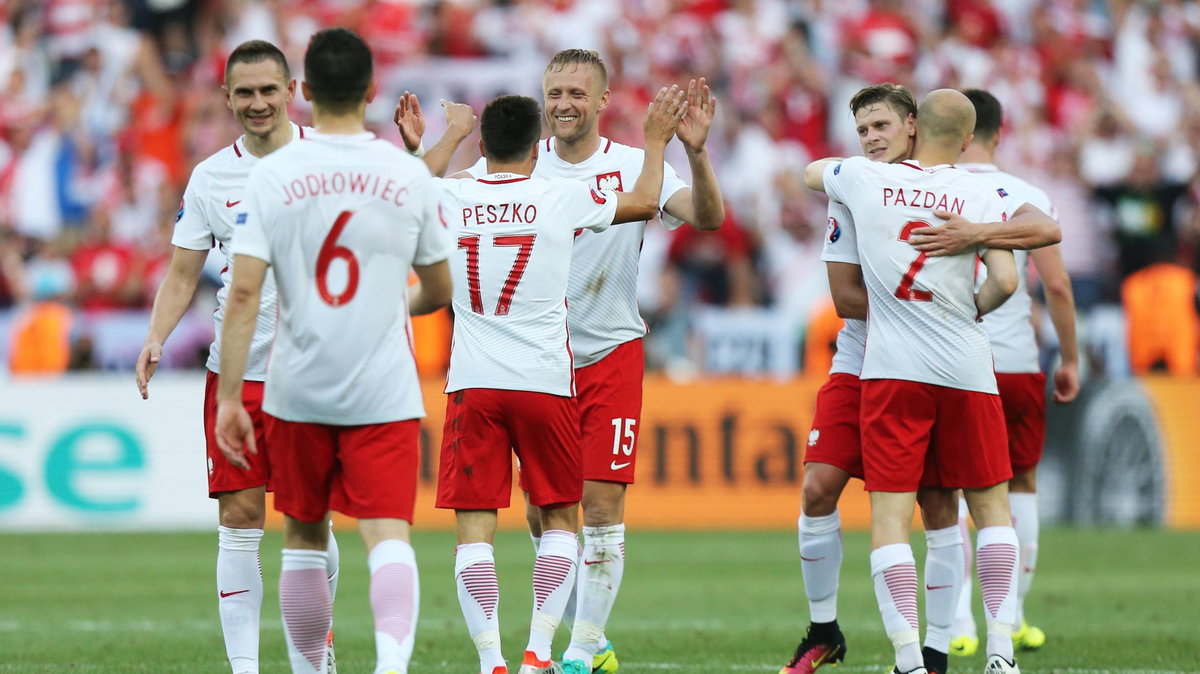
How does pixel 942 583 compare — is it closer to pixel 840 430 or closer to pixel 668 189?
pixel 840 430

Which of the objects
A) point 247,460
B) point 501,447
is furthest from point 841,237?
point 247,460

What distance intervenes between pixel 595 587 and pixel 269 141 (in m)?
2.58

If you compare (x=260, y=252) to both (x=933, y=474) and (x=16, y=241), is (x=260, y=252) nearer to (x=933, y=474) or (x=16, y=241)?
(x=933, y=474)

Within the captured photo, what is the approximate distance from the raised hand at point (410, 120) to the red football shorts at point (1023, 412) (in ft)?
12.4

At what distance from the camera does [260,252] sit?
244 inches

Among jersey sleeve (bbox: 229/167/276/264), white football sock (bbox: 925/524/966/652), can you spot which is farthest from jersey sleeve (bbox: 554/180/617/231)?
white football sock (bbox: 925/524/966/652)

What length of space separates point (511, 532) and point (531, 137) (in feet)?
34.3

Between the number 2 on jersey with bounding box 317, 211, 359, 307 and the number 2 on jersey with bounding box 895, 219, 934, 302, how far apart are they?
103 inches

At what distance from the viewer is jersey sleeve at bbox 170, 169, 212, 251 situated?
7.78 meters

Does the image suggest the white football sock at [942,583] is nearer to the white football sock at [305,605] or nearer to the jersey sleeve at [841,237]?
the jersey sleeve at [841,237]

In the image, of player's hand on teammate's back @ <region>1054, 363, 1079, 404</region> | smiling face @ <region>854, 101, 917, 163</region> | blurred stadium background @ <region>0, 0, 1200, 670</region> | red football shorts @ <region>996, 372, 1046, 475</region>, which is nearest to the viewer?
smiling face @ <region>854, 101, 917, 163</region>

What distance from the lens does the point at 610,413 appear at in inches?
340

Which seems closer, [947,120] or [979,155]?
[947,120]

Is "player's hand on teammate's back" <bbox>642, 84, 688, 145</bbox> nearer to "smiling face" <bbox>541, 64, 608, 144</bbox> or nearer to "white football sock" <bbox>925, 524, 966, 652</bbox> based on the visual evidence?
"smiling face" <bbox>541, 64, 608, 144</bbox>
